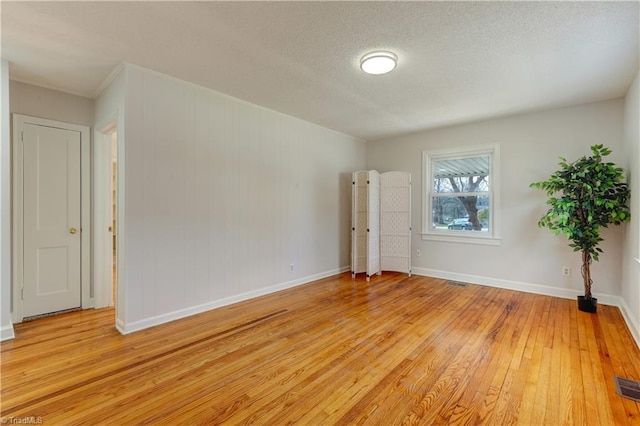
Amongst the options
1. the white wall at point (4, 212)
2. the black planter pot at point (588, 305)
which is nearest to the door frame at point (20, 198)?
the white wall at point (4, 212)

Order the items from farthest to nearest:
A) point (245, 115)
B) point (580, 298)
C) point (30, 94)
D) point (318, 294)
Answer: point (318, 294) < point (245, 115) < point (580, 298) < point (30, 94)

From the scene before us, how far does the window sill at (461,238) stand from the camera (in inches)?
180

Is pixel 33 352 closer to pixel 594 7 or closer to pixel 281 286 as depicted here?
pixel 281 286

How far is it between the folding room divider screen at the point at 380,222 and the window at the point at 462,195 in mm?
408

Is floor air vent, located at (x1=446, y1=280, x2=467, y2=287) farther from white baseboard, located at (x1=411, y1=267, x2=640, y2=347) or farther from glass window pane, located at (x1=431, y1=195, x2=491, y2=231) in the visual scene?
glass window pane, located at (x1=431, y1=195, x2=491, y2=231)

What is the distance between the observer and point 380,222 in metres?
5.39

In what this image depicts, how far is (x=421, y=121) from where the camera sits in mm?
4629

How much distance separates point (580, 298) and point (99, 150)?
6.11 meters

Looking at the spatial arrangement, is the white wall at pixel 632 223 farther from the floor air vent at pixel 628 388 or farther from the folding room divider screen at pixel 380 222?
the folding room divider screen at pixel 380 222

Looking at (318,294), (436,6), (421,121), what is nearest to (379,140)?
(421,121)

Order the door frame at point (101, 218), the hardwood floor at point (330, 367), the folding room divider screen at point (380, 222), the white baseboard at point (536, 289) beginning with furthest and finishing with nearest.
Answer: the folding room divider screen at point (380, 222) → the door frame at point (101, 218) → the white baseboard at point (536, 289) → the hardwood floor at point (330, 367)

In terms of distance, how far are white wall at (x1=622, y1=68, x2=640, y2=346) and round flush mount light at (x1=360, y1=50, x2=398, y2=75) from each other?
8.02 ft

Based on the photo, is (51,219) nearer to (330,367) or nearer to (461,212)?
(330,367)

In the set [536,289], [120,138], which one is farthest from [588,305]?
[120,138]
